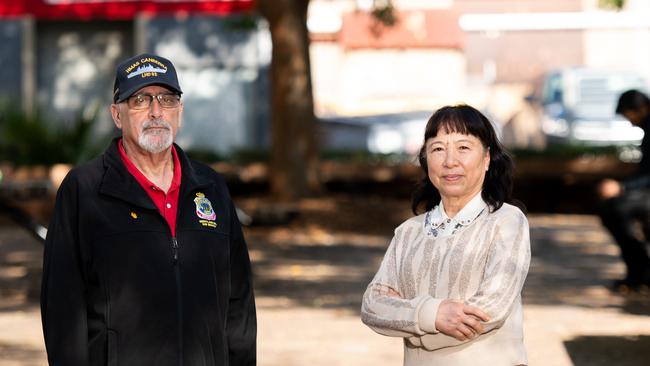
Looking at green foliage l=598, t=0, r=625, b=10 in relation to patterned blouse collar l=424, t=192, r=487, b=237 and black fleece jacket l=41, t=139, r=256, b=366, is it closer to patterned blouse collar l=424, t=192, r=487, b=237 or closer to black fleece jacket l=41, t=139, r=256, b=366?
patterned blouse collar l=424, t=192, r=487, b=237

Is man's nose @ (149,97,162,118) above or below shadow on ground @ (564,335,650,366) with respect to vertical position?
above

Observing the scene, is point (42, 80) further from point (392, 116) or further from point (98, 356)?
point (98, 356)

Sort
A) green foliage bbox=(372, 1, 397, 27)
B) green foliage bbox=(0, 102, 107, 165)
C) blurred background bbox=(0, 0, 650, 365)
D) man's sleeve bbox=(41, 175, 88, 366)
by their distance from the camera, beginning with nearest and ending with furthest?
1. man's sleeve bbox=(41, 175, 88, 366)
2. blurred background bbox=(0, 0, 650, 365)
3. green foliage bbox=(0, 102, 107, 165)
4. green foliage bbox=(372, 1, 397, 27)

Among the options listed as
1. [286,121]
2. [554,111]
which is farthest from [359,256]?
[554,111]

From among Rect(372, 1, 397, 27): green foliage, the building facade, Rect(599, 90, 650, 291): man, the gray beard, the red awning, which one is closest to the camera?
the gray beard

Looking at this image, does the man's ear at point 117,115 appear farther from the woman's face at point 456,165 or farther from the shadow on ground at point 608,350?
the shadow on ground at point 608,350

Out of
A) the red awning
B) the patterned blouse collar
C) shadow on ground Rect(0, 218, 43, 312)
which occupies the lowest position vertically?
shadow on ground Rect(0, 218, 43, 312)

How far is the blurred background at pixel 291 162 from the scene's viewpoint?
10.0m

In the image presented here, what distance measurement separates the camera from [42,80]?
2734cm

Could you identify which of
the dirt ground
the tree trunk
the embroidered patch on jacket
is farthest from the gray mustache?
the tree trunk

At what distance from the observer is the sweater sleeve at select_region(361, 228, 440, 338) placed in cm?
412

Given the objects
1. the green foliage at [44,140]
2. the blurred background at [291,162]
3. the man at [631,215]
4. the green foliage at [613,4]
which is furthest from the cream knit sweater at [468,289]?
the green foliage at [44,140]

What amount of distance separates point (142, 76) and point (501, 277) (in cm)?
131

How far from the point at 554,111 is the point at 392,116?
397 cm
